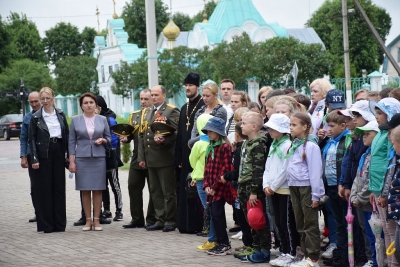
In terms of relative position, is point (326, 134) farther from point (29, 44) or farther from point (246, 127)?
point (29, 44)

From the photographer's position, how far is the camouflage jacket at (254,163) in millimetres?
8312

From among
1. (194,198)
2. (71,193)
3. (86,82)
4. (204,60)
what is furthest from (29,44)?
(194,198)

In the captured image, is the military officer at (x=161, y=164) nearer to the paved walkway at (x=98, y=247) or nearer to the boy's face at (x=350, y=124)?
the paved walkway at (x=98, y=247)

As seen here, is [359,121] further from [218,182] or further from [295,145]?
[218,182]

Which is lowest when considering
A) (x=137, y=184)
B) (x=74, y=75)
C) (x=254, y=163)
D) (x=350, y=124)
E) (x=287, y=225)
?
(x=287, y=225)

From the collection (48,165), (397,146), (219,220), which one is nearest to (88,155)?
(48,165)

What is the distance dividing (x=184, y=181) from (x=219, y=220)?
1.80m

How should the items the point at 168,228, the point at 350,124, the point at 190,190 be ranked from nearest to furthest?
the point at 350,124
the point at 190,190
the point at 168,228

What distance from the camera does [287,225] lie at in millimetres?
8086

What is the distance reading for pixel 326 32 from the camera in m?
85.7

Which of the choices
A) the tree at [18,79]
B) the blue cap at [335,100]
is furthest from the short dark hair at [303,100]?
the tree at [18,79]

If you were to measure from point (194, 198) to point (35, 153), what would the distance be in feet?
8.11

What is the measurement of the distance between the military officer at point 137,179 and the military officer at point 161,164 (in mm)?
188

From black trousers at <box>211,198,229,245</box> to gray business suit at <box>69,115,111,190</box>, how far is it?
265 cm
